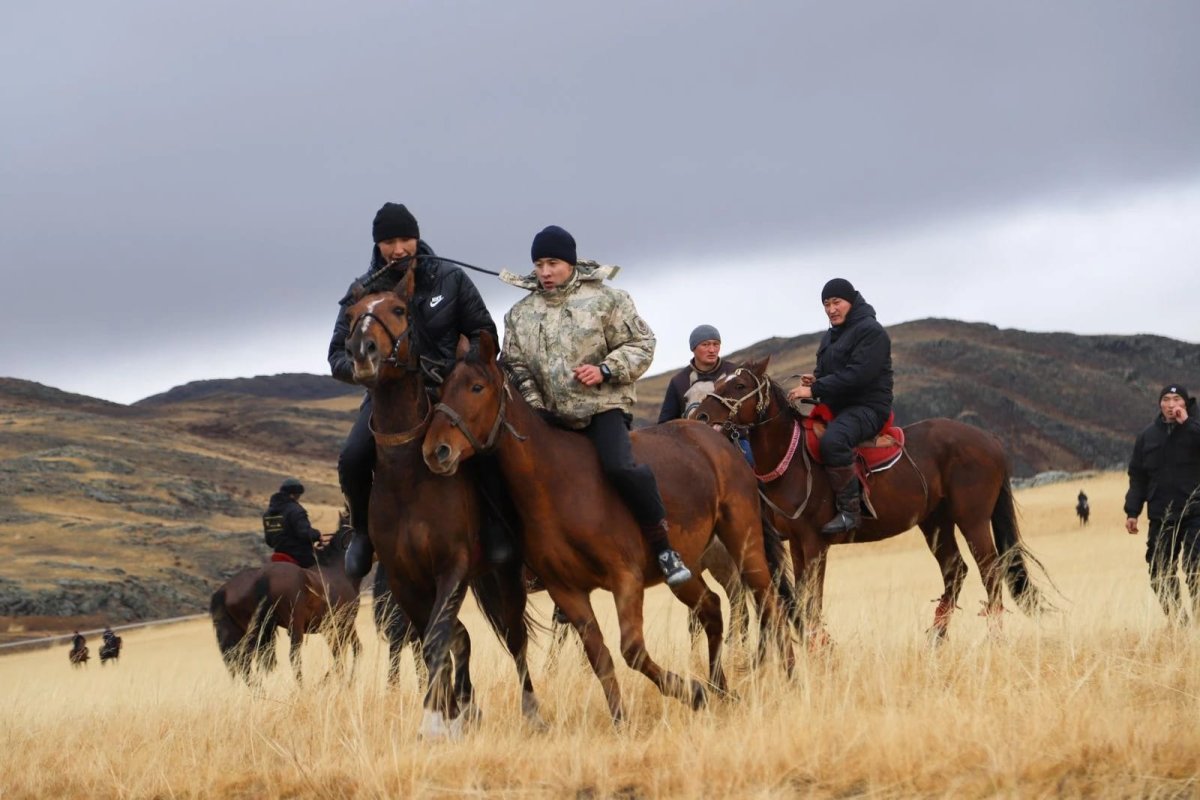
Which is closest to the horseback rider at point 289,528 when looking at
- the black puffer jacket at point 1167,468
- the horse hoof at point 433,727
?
the horse hoof at point 433,727

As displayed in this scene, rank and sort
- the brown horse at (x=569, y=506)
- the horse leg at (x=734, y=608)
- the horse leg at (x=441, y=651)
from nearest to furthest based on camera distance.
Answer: the brown horse at (x=569, y=506)
the horse leg at (x=441, y=651)
the horse leg at (x=734, y=608)

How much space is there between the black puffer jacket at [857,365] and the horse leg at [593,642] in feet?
13.8

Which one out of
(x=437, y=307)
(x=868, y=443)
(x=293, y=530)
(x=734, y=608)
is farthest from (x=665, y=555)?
(x=293, y=530)

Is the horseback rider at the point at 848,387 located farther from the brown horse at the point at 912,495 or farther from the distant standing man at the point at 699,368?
the distant standing man at the point at 699,368

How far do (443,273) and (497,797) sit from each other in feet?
11.0

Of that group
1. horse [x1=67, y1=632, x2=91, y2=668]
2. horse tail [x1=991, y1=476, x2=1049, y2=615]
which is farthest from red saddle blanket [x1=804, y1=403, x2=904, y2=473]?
horse [x1=67, y1=632, x2=91, y2=668]

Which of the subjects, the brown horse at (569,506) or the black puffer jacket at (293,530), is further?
the black puffer jacket at (293,530)

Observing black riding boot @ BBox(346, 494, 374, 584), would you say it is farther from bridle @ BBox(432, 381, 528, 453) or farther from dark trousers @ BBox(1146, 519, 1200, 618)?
dark trousers @ BBox(1146, 519, 1200, 618)

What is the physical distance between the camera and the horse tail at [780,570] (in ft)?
31.8

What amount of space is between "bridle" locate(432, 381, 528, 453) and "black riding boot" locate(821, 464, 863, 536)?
4.26 m

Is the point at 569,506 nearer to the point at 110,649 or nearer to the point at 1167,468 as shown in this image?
the point at 1167,468

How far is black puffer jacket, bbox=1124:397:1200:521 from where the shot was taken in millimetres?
11227

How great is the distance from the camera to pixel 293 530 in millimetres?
15805

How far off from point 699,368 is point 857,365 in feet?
4.74
